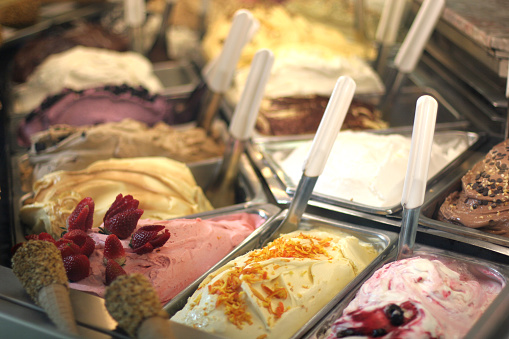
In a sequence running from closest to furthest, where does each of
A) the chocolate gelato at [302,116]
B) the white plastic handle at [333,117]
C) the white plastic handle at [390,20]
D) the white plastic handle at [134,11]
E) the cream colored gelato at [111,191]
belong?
the white plastic handle at [333,117]
the cream colored gelato at [111,191]
the chocolate gelato at [302,116]
the white plastic handle at [390,20]
the white plastic handle at [134,11]

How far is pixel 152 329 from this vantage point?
2.82 ft

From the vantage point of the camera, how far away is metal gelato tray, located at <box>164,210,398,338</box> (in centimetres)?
120

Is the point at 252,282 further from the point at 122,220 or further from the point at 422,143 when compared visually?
the point at 422,143

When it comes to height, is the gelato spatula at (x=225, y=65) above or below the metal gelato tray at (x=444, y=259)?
above

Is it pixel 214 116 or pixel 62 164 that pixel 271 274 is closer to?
pixel 62 164

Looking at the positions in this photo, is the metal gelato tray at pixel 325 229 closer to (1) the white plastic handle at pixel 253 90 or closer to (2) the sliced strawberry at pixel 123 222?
(2) the sliced strawberry at pixel 123 222

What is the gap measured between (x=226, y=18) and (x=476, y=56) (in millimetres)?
1505

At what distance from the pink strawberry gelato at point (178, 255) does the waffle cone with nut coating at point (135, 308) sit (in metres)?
0.33

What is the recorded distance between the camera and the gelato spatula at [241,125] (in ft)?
5.25

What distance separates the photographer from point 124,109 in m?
2.18

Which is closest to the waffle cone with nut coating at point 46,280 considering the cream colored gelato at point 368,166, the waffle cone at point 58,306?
the waffle cone at point 58,306

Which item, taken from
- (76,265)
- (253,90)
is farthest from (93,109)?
(76,265)

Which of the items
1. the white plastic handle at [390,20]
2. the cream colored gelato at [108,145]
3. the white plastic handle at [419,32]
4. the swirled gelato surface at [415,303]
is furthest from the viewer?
the white plastic handle at [390,20]

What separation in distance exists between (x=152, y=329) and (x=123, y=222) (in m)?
0.48
